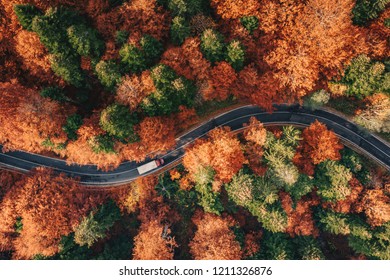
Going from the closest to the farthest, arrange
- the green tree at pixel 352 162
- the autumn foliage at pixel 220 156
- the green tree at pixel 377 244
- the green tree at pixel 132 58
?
the green tree at pixel 132 58 < the autumn foliage at pixel 220 156 < the green tree at pixel 377 244 < the green tree at pixel 352 162

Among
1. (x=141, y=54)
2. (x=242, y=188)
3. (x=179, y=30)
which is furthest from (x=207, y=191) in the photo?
(x=179, y=30)

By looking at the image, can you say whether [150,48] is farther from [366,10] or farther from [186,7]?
[366,10]

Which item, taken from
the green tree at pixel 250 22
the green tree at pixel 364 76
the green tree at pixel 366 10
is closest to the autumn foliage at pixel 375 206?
the green tree at pixel 364 76

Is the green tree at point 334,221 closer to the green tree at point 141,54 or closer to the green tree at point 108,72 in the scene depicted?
the green tree at point 141,54

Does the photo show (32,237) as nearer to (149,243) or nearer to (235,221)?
(149,243)

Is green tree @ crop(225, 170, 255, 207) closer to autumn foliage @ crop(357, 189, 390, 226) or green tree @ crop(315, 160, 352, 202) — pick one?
green tree @ crop(315, 160, 352, 202)

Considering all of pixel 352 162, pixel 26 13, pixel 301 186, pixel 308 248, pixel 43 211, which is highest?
pixel 26 13

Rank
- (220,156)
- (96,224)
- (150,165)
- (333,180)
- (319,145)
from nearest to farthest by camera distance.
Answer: (220,156) < (96,224) < (333,180) < (319,145) < (150,165)

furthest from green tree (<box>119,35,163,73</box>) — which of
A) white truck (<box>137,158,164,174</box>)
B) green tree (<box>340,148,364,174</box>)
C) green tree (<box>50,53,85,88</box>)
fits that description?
green tree (<box>340,148,364,174</box>)
